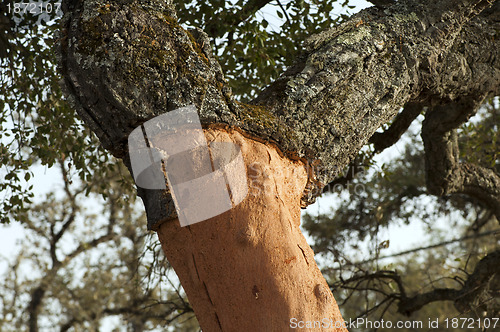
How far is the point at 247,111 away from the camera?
2373 mm

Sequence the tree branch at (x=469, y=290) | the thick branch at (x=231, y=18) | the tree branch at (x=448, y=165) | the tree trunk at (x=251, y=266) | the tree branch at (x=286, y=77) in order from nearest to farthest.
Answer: the tree trunk at (x=251, y=266), the tree branch at (x=286, y=77), the thick branch at (x=231, y=18), the tree branch at (x=448, y=165), the tree branch at (x=469, y=290)

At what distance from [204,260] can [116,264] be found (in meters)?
12.9

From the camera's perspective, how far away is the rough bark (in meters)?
2.04

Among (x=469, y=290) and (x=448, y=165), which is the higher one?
(x=448, y=165)

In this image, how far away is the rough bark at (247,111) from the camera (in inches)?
80.4

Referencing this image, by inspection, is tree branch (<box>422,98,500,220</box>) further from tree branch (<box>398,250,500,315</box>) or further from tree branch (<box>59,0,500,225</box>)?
tree branch (<box>59,0,500,225</box>)

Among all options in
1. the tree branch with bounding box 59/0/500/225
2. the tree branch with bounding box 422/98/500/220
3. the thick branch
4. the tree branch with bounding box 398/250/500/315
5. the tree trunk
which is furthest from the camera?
the tree branch with bounding box 398/250/500/315

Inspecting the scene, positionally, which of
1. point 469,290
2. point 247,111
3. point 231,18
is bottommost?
point 469,290

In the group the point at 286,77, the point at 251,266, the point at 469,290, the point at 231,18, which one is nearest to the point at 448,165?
the point at 469,290

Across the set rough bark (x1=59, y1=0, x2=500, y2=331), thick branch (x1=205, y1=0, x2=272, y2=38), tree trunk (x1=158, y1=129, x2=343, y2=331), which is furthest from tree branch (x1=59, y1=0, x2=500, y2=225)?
thick branch (x1=205, y1=0, x2=272, y2=38)

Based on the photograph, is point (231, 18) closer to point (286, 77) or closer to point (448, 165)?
point (286, 77)

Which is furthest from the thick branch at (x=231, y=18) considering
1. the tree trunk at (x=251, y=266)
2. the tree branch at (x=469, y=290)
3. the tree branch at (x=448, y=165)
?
the tree branch at (x=469, y=290)

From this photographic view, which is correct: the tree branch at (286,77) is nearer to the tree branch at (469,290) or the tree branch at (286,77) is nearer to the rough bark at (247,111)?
the rough bark at (247,111)

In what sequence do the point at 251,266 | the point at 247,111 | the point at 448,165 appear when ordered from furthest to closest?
the point at 448,165 → the point at 247,111 → the point at 251,266
